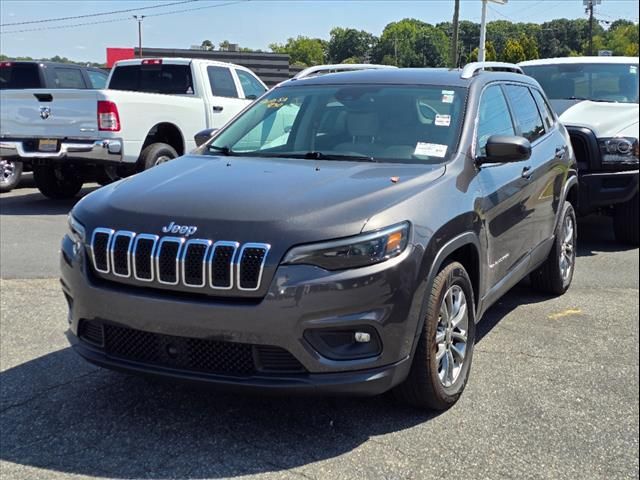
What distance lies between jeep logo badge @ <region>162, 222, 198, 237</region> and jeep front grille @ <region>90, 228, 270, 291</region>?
4 centimetres

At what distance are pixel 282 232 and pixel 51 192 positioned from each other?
Answer: 915 cm

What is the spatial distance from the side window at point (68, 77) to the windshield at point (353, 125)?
965cm

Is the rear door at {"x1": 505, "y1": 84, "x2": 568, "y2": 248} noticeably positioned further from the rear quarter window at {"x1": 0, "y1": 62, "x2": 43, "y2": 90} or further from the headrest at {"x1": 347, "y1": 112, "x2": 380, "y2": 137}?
the rear quarter window at {"x1": 0, "y1": 62, "x2": 43, "y2": 90}

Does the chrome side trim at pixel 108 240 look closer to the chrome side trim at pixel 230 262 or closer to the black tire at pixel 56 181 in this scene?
the chrome side trim at pixel 230 262

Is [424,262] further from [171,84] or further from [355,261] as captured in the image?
[171,84]

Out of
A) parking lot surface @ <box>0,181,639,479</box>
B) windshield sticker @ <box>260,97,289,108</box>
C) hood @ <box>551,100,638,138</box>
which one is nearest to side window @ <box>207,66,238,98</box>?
hood @ <box>551,100,638,138</box>

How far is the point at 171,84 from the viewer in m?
11.8

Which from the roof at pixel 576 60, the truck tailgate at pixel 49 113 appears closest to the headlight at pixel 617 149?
the roof at pixel 576 60

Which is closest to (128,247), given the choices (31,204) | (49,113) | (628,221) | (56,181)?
A: (628,221)

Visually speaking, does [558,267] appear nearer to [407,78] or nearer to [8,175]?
[407,78]

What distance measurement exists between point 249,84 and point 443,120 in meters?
8.92

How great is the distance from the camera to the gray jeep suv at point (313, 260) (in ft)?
10.3

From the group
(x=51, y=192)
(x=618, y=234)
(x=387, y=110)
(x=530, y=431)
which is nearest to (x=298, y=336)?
(x=530, y=431)

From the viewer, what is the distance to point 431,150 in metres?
4.19
